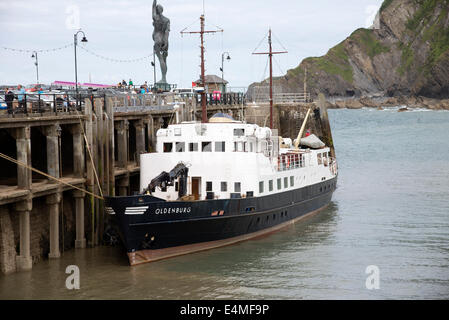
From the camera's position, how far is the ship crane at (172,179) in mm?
33125

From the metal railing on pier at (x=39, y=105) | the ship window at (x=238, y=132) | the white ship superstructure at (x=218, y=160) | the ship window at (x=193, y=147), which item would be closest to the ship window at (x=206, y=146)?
the white ship superstructure at (x=218, y=160)

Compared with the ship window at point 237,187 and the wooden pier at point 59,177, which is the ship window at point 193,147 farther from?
the wooden pier at point 59,177

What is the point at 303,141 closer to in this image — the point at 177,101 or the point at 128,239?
the point at 177,101

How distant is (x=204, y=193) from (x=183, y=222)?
2.86 m

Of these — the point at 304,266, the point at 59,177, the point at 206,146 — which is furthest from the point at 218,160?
the point at 59,177

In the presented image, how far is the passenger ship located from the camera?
102ft

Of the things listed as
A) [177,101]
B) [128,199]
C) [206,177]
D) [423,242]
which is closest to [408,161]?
[177,101]

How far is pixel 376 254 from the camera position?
34156 millimetres

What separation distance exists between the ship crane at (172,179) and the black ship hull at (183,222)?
170cm

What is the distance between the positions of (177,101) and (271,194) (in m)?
13.3

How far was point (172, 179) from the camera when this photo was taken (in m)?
33.4
